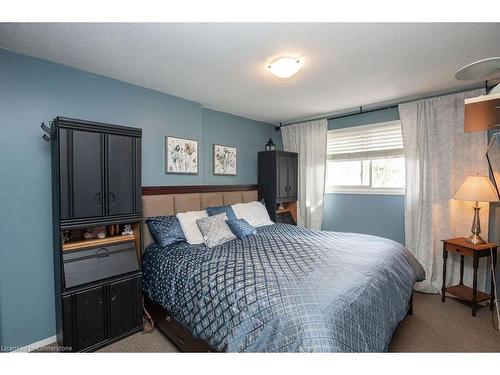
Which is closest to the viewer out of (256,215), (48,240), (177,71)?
(48,240)

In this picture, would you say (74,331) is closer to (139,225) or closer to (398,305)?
(139,225)

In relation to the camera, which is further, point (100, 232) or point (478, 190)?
point (478, 190)

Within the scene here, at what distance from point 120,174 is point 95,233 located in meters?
0.62

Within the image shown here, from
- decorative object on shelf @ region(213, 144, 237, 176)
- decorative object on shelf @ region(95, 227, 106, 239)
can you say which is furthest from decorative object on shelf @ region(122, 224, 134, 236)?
decorative object on shelf @ region(213, 144, 237, 176)

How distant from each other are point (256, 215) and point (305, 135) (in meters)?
1.72

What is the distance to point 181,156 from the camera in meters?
3.02

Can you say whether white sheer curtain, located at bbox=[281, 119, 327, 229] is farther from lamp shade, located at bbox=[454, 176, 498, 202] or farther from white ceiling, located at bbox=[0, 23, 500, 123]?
lamp shade, located at bbox=[454, 176, 498, 202]

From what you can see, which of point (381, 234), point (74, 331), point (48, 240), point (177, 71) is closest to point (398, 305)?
point (381, 234)

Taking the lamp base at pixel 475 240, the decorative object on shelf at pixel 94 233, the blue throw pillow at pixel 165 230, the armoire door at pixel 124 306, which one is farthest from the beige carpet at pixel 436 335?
the decorative object on shelf at pixel 94 233

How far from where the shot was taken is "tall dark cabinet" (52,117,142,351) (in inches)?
71.0

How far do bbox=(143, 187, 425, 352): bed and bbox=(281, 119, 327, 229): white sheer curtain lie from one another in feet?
4.51

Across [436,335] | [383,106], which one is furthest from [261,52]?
[436,335]

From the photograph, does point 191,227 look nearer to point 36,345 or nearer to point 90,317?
point 90,317
